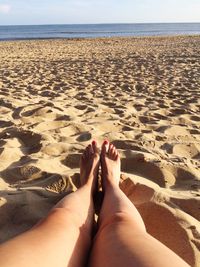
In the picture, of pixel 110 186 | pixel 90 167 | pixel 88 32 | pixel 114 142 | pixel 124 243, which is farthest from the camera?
pixel 88 32

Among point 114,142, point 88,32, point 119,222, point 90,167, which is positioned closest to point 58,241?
Result: point 119,222

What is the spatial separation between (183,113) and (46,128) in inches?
63.5

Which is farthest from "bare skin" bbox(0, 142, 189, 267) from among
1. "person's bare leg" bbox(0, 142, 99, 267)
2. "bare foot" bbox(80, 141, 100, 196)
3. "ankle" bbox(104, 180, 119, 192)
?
"bare foot" bbox(80, 141, 100, 196)

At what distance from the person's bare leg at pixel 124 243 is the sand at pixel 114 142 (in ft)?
0.89

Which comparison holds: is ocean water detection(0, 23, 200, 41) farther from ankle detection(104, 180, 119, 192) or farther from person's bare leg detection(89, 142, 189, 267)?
person's bare leg detection(89, 142, 189, 267)

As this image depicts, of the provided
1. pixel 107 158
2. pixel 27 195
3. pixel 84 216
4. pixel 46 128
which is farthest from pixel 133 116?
pixel 84 216

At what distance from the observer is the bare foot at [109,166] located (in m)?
2.32

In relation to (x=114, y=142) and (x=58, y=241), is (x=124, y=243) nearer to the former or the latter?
(x=58, y=241)

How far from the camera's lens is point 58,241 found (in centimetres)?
146

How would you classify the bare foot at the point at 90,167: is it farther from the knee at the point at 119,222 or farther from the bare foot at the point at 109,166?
the knee at the point at 119,222

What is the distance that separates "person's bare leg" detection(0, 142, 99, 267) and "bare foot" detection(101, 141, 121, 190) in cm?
36

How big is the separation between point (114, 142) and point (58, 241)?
1768 mm

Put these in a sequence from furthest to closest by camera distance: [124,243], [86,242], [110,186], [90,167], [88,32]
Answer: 1. [88,32]
2. [90,167]
3. [110,186]
4. [86,242]
5. [124,243]

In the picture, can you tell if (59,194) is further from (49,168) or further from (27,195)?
(49,168)
